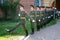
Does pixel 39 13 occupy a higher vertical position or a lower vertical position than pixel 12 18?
higher

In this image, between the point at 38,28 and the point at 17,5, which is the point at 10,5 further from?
the point at 38,28

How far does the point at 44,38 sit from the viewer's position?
12195mm

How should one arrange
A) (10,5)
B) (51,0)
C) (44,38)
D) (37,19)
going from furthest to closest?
(51,0) < (10,5) < (37,19) < (44,38)

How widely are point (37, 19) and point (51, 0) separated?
1495cm

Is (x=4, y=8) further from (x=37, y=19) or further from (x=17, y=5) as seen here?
(x=37, y=19)

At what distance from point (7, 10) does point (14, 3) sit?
917 mm

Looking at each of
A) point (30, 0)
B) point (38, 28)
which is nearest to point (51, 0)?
point (30, 0)

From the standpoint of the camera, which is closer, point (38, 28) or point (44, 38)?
point (44, 38)

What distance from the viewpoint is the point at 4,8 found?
21984mm

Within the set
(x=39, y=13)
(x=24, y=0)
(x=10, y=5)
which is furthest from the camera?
(x=24, y=0)

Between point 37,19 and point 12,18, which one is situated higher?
point 37,19

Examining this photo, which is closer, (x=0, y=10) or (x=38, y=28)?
(x=38, y=28)

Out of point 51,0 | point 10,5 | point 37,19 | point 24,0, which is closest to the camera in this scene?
point 37,19

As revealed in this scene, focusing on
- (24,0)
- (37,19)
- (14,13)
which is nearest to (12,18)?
(14,13)
